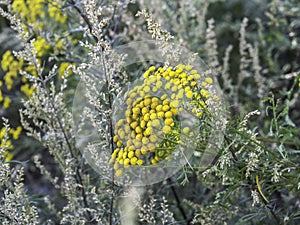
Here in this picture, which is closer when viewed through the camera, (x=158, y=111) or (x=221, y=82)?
(x=158, y=111)

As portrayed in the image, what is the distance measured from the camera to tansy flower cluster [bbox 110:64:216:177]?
1289 mm

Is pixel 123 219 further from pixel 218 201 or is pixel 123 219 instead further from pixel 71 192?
pixel 218 201

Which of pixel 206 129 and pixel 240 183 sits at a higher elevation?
pixel 206 129

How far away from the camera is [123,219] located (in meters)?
1.60

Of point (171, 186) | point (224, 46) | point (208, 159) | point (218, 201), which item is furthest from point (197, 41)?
point (218, 201)

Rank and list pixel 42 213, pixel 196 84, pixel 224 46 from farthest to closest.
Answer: pixel 224 46 < pixel 42 213 < pixel 196 84

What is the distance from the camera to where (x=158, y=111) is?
1.31m

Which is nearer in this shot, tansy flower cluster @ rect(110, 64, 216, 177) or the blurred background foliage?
tansy flower cluster @ rect(110, 64, 216, 177)

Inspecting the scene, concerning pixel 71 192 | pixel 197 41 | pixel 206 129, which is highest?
pixel 197 41

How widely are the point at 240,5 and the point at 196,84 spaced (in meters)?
2.30

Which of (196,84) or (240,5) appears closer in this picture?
(196,84)

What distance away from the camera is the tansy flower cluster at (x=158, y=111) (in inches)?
50.8

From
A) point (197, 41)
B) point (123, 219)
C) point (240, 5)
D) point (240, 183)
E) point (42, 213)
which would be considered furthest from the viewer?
point (240, 5)

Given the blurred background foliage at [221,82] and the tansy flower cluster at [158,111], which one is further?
the blurred background foliage at [221,82]
